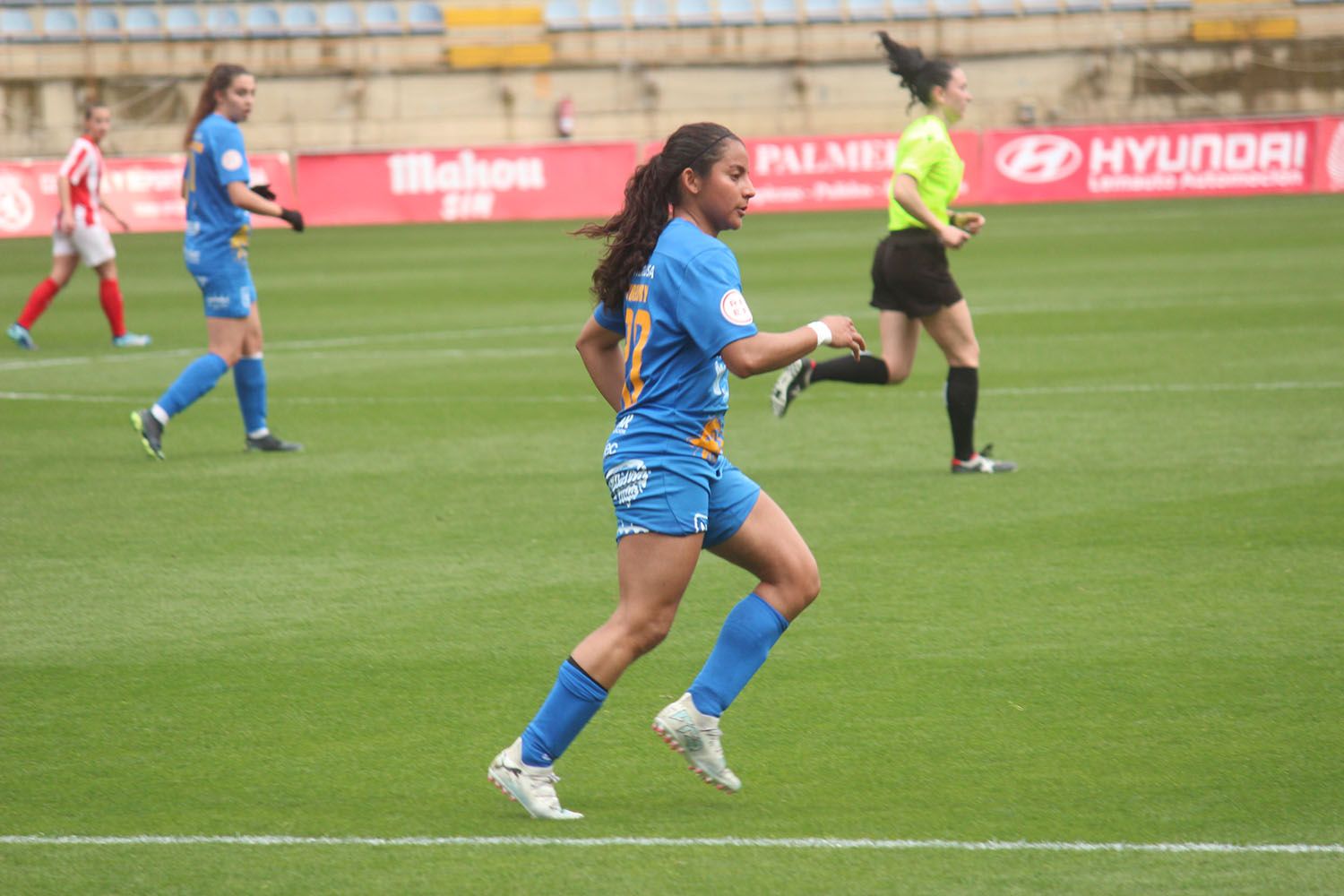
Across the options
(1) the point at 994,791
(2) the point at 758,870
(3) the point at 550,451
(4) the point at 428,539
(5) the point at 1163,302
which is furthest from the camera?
(5) the point at 1163,302

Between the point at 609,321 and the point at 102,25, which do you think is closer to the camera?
the point at 609,321

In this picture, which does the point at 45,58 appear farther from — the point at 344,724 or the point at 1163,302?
Answer: the point at 344,724

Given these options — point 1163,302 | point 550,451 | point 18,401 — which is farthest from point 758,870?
point 1163,302

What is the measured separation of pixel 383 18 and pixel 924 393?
30649mm

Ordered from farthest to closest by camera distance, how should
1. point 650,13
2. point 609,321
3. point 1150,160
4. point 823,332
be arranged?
point 650,13 → point 1150,160 → point 609,321 → point 823,332

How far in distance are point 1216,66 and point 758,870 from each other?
128ft

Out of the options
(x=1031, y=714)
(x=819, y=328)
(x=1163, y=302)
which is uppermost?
(x=819, y=328)

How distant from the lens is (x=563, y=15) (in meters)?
40.7

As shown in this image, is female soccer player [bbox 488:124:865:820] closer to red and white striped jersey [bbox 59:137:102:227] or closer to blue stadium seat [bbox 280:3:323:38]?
red and white striped jersey [bbox 59:137:102:227]

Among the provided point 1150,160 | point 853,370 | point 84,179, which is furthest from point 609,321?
point 1150,160

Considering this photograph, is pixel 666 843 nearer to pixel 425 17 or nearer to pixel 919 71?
pixel 919 71

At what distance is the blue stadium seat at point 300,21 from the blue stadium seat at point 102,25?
12.3 feet

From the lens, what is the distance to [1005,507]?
329 inches

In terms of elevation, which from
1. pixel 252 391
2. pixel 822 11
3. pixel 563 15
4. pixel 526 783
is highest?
pixel 563 15
